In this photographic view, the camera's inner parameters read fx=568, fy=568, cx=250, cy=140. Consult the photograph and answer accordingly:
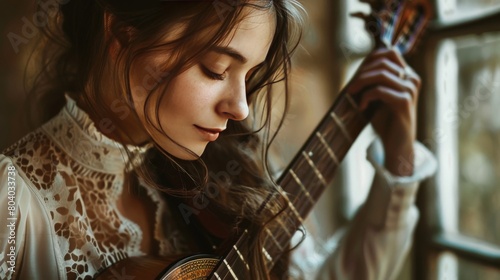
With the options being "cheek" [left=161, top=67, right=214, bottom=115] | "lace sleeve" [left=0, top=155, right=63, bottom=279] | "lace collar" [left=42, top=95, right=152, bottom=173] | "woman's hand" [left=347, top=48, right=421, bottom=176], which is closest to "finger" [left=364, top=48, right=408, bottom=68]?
"woman's hand" [left=347, top=48, right=421, bottom=176]

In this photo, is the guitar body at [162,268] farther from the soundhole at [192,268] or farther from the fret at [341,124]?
the fret at [341,124]

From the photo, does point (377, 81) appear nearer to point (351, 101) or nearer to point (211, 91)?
point (351, 101)

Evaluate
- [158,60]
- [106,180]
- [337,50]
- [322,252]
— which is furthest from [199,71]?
[322,252]

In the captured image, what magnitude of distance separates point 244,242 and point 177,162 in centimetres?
16

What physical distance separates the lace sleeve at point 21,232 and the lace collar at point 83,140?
0.21 ft

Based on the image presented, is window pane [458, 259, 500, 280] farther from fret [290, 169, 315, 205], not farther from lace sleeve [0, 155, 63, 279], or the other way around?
lace sleeve [0, 155, 63, 279]

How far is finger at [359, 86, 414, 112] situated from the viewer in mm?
981

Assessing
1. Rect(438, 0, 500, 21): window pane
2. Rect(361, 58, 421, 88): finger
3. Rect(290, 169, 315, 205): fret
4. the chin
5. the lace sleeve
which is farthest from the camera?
Rect(438, 0, 500, 21): window pane

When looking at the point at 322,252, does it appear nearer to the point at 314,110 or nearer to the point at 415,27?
the point at 314,110

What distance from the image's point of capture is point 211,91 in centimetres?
77

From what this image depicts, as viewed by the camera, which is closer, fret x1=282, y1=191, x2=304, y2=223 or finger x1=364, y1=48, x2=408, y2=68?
fret x1=282, y1=191, x2=304, y2=223

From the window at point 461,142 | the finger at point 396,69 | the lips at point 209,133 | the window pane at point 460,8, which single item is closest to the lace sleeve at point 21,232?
the lips at point 209,133

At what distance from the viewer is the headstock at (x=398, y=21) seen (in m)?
0.99

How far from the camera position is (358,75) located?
0.98 meters
